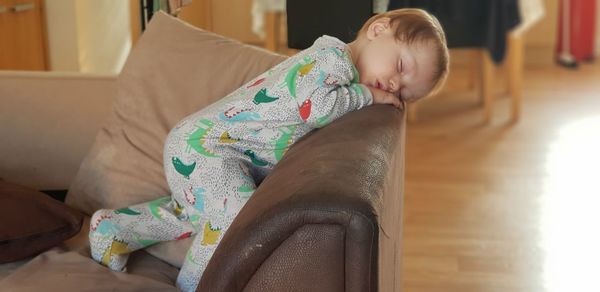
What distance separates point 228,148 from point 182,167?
0.30 ft

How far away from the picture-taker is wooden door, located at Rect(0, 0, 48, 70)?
10.8 feet

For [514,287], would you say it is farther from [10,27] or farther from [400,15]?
[10,27]

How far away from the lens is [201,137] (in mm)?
1559

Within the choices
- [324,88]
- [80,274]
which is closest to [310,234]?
[324,88]

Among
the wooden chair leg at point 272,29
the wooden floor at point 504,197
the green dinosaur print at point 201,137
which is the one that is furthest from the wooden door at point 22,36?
the green dinosaur print at point 201,137

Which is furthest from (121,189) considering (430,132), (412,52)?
(430,132)

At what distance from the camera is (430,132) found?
13.4ft

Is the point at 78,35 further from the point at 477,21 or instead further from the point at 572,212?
the point at 572,212

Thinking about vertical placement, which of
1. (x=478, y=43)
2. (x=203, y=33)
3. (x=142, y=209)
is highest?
(x=203, y=33)

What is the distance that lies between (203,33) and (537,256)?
1.35m

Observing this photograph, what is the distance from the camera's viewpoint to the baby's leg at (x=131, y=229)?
1557mm

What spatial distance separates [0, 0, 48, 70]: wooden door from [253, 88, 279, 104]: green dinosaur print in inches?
80.1

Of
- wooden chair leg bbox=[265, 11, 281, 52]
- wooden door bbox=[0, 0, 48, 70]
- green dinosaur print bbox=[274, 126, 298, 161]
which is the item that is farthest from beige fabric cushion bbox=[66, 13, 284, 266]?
wooden door bbox=[0, 0, 48, 70]

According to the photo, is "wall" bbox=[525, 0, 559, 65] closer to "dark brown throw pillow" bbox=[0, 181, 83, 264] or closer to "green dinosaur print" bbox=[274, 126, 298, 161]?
"green dinosaur print" bbox=[274, 126, 298, 161]
